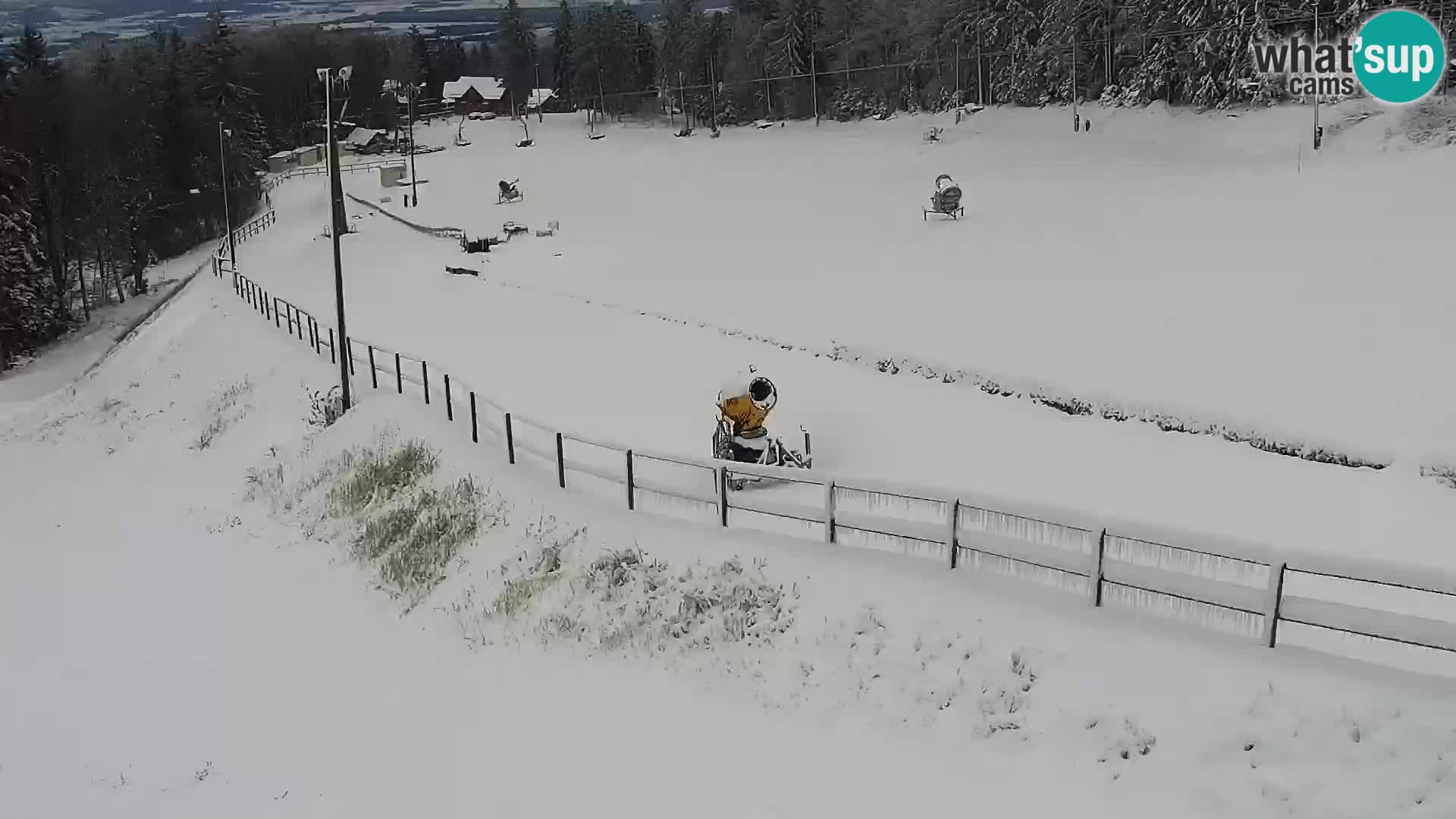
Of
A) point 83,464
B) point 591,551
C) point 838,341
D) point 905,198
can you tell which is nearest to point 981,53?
point 905,198

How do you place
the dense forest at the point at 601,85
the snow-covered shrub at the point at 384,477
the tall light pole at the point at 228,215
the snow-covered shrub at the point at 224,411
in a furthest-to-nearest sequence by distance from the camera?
the dense forest at the point at 601,85 < the tall light pole at the point at 228,215 < the snow-covered shrub at the point at 224,411 < the snow-covered shrub at the point at 384,477

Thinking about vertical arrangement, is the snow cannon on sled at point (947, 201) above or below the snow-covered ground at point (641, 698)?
above

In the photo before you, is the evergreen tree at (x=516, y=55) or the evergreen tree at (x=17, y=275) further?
the evergreen tree at (x=516, y=55)

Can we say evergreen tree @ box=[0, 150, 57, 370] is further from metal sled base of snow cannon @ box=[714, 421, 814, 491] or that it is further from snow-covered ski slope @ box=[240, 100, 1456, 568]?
metal sled base of snow cannon @ box=[714, 421, 814, 491]

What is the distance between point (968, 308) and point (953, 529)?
813 inches

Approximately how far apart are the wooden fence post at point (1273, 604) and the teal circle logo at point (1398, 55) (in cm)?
4794

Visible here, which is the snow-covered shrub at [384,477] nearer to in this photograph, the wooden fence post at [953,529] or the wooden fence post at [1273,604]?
the wooden fence post at [953,529]

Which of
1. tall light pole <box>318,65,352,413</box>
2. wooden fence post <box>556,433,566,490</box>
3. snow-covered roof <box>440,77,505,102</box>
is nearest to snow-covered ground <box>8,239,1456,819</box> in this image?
wooden fence post <box>556,433,566,490</box>

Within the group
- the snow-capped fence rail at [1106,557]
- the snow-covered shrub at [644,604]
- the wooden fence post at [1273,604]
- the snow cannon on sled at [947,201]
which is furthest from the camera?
the snow cannon on sled at [947,201]

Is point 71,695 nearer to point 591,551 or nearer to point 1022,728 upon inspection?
point 591,551

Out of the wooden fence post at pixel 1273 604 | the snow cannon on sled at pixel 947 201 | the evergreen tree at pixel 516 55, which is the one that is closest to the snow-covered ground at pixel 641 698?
the wooden fence post at pixel 1273 604

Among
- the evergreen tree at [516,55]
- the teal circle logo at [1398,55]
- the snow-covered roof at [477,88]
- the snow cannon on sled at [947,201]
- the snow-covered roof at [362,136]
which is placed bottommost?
the snow cannon on sled at [947,201]

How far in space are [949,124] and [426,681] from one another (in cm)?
6980

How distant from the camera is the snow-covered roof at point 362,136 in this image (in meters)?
125
